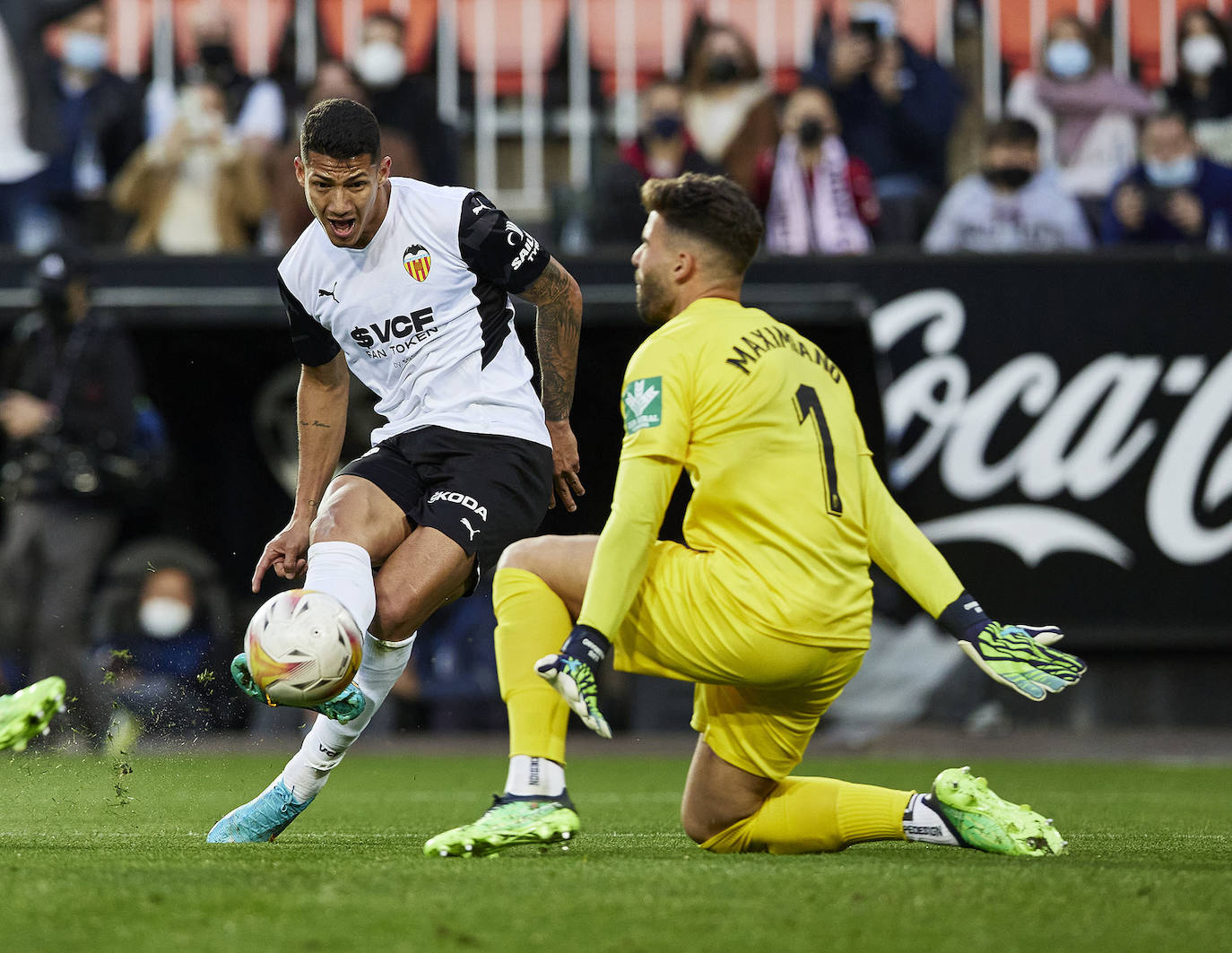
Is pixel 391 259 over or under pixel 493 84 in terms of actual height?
under

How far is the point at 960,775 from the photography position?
4.30 metres

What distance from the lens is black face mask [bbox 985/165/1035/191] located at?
34.4ft

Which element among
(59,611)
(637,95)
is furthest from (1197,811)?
(637,95)

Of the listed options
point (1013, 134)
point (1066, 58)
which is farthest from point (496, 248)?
point (1066, 58)

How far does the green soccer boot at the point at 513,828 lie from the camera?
3.99 m

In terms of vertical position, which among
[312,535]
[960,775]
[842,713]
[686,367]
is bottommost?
[842,713]

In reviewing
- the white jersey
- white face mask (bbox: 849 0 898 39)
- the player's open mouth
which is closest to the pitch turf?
the white jersey

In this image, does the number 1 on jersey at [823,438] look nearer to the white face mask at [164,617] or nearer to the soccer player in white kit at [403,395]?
the soccer player in white kit at [403,395]

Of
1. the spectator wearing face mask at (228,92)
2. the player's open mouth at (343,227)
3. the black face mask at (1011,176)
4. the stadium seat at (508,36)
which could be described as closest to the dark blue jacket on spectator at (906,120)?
the black face mask at (1011,176)

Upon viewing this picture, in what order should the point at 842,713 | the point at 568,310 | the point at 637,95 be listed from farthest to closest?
the point at 637,95
the point at 842,713
the point at 568,310

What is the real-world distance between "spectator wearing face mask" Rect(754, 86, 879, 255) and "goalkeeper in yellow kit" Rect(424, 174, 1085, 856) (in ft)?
19.6

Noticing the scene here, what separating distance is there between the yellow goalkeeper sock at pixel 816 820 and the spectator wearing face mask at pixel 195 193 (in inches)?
286

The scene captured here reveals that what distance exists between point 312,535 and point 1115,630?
6735 millimetres

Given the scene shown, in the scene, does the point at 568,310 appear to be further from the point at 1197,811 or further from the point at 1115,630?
the point at 1115,630
